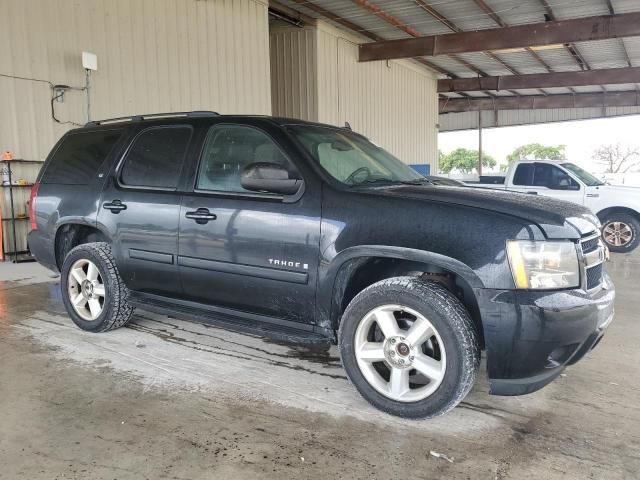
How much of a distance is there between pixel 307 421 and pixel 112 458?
3.17 feet

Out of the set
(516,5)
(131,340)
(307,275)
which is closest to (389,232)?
(307,275)

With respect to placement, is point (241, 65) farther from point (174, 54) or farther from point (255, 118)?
point (255, 118)

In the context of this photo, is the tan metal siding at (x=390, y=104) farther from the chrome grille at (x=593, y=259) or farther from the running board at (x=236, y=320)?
the chrome grille at (x=593, y=259)

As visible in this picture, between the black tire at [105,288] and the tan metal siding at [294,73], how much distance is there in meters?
10.7

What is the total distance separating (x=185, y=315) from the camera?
373 cm

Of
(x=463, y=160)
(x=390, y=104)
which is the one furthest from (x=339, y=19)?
(x=463, y=160)

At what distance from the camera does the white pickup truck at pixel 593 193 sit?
9.18m

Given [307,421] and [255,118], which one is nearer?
[307,421]

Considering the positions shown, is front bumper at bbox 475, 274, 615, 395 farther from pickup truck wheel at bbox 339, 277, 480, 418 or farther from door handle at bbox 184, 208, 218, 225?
door handle at bbox 184, 208, 218, 225

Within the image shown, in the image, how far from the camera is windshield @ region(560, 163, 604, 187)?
30.8 feet

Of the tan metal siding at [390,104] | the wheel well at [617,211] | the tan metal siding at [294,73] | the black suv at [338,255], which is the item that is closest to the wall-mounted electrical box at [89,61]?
the black suv at [338,255]

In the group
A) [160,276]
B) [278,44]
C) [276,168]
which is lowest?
[160,276]

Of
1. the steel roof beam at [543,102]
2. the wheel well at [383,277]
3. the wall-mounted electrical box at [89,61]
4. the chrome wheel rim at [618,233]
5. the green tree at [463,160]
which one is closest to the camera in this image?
the wheel well at [383,277]

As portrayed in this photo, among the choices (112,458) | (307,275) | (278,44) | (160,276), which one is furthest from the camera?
(278,44)
